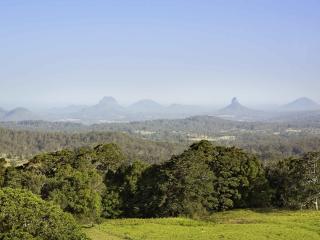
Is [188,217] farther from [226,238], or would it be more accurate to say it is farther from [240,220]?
[226,238]

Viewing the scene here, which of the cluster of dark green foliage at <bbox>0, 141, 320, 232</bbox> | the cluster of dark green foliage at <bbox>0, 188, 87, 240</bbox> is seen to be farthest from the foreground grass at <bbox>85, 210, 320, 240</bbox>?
the cluster of dark green foliage at <bbox>0, 188, 87, 240</bbox>

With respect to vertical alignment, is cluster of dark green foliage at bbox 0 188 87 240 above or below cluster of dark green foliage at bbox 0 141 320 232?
above

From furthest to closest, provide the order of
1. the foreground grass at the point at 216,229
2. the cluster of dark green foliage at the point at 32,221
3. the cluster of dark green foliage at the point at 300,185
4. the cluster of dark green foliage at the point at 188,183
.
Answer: the cluster of dark green foliage at the point at 300,185 < the cluster of dark green foliage at the point at 188,183 < the foreground grass at the point at 216,229 < the cluster of dark green foliage at the point at 32,221

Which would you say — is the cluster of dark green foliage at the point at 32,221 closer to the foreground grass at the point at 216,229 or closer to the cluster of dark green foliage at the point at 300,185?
the foreground grass at the point at 216,229

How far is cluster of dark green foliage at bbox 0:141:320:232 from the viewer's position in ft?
176

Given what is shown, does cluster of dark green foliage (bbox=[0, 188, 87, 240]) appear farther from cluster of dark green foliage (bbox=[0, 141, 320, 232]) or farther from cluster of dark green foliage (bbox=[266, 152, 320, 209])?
cluster of dark green foliage (bbox=[266, 152, 320, 209])

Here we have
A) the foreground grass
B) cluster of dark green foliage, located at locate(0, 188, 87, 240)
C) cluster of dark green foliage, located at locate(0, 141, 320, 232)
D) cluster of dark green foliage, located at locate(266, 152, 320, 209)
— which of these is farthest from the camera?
cluster of dark green foliage, located at locate(266, 152, 320, 209)

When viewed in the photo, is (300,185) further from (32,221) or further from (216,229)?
(32,221)

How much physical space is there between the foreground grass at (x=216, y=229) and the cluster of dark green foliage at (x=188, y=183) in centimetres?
576

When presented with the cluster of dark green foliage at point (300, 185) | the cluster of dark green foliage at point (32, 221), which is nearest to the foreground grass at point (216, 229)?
the cluster of dark green foliage at point (300, 185)

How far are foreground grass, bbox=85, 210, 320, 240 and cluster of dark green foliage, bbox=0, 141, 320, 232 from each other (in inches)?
227

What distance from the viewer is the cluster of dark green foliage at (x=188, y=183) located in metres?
53.6

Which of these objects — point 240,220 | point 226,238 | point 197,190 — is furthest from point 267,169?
point 226,238

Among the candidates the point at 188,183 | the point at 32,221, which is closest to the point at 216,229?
the point at 188,183
